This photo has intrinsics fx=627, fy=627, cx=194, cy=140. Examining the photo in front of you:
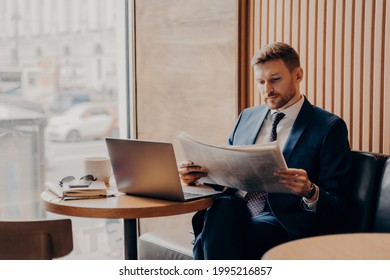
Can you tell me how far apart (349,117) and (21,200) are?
2.38 metres

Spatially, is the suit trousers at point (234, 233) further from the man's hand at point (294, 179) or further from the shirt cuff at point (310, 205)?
the man's hand at point (294, 179)

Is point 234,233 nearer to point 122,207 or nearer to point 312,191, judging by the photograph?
point 312,191

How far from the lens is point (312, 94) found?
11.0 ft

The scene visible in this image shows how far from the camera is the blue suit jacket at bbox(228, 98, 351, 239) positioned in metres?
2.54

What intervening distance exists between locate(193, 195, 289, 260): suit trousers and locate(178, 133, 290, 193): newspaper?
0.11m

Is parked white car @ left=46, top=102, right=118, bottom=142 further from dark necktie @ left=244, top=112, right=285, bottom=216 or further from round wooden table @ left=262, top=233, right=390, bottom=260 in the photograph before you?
round wooden table @ left=262, top=233, right=390, bottom=260

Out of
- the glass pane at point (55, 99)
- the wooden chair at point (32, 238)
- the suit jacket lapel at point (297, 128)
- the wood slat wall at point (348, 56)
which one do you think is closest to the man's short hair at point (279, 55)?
the suit jacket lapel at point (297, 128)

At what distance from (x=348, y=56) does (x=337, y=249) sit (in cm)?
171

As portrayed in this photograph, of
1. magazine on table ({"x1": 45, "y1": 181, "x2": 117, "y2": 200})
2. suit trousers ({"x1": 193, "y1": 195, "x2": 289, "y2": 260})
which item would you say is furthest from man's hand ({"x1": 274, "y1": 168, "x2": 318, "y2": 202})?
magazine on table ({"x1": 45, "y1": 181, "x2": 117, "y2": 200})

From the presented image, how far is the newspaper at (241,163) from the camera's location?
2210 mm

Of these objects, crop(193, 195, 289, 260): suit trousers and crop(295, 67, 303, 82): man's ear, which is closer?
crop(193, 195, 289, 260): suit trousers

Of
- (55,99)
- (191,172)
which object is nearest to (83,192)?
(191,172)
